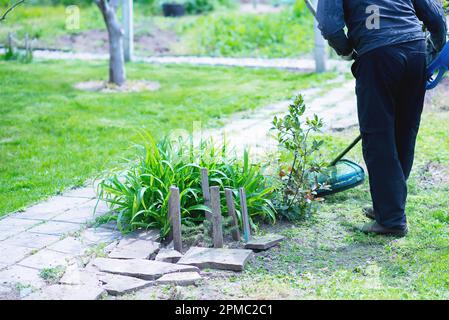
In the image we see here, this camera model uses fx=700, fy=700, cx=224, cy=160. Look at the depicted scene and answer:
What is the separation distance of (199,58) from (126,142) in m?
6.02

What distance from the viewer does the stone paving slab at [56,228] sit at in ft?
14.9

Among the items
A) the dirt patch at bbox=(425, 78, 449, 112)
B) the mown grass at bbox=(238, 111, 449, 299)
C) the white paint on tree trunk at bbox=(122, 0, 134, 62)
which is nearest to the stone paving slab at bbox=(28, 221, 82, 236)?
the mown grass at bbox=(238, 111, 449, 299)

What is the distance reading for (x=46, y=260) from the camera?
4.04 meters

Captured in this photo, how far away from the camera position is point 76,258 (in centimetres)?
407

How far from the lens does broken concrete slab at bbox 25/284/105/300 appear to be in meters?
3.49

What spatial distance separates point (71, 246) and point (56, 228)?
39 centimetres

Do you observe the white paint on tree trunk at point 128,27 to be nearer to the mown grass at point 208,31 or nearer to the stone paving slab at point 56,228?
the mown grass at point 208,31

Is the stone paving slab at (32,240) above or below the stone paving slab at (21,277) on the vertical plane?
below

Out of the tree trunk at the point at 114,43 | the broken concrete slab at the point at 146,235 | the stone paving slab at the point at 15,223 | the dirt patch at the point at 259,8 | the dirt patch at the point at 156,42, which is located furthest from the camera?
the dirt patch at the point at 259,8

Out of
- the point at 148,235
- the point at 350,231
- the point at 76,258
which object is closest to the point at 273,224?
the point at 350,231

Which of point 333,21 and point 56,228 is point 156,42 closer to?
point 56,228

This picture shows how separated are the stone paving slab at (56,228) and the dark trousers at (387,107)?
6.45 feet

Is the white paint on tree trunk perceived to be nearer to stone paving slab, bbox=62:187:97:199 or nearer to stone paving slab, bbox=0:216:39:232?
stone paving slab, bbox=62:187:97:199

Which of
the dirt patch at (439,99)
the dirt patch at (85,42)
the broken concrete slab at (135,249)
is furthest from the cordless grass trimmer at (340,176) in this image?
the dirt patch at (85,42)
